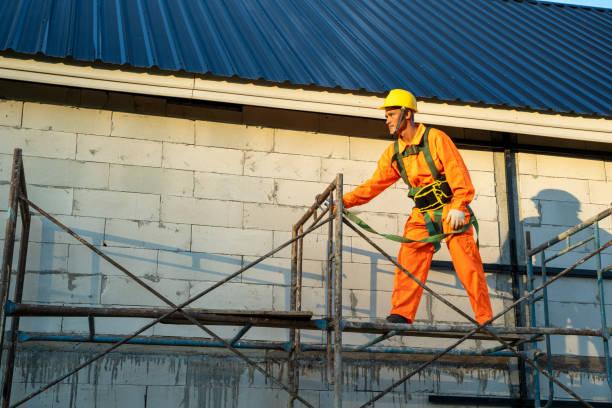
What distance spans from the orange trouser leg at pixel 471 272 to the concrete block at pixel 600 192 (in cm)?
271

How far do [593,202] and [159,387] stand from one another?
16.4 feet

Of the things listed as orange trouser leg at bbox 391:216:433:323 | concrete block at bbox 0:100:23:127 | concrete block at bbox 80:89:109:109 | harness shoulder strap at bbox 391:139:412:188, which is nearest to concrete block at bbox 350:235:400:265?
orange trouser leg at bbox 391:216:433:323

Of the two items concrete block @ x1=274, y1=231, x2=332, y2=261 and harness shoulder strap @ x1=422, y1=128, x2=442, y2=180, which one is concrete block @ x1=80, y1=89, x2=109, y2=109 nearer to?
concrete block @ x1=274, y1=231, x2=332, y2=261

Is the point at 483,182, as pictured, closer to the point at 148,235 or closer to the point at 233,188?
the point at 233,188

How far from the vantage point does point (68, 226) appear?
788 cm

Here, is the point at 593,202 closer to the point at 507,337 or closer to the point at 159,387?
the point at 507,337

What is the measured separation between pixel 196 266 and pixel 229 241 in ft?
1.33

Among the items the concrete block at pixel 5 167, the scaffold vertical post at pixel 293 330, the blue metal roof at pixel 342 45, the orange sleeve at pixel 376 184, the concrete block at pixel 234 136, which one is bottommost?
the scaffold vertical post at pixel 293 330

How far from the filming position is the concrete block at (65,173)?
315 inches

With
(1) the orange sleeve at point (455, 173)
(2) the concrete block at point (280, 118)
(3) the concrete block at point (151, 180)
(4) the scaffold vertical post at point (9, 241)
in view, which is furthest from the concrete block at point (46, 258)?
(1) the orange sleeve at point (455, 173)

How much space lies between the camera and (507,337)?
7152 millimetres

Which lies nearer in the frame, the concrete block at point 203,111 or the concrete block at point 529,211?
the concrete block at point 203,111

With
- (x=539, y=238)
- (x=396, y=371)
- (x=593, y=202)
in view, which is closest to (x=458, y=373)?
(x=396, y=371)

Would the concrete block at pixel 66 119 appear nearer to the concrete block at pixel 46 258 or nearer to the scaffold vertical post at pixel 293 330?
the concrete block at pixel 46 258
